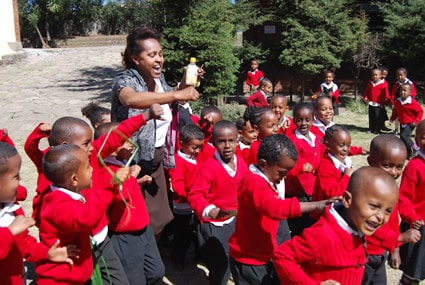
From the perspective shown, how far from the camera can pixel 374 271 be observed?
2.85 metres

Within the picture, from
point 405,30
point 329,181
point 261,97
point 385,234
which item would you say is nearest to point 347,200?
point 385,234

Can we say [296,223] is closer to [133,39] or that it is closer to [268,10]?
[133,39]

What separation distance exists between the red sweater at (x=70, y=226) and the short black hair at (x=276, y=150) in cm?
94

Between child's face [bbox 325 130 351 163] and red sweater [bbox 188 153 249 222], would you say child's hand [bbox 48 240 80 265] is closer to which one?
red sweater [bbox 188 153 249 222]

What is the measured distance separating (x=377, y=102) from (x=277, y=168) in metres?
8.00

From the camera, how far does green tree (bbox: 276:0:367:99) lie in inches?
506

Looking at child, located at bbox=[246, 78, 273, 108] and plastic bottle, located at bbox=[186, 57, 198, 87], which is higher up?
plastic bottle, located at bbox=[186, 57, 198, 87]

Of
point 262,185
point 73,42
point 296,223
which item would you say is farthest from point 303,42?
point 73,42

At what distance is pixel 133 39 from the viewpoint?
3.06 m

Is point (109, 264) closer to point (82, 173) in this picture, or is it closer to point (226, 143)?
point (82, 173)

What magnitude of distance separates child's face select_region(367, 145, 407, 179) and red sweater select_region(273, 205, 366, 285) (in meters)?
0.97

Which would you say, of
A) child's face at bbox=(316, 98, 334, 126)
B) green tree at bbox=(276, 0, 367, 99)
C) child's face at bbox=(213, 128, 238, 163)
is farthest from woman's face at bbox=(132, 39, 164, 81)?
green tree at bbox=(276, 0, 367, 99)

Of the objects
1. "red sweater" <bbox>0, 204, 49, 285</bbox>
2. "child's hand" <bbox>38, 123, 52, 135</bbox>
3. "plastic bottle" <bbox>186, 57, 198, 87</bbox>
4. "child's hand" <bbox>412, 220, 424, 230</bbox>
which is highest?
"plastic bottle" <bbox>186, 57, 198, 87</bbox>

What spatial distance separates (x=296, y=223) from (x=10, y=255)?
8.04 ft
